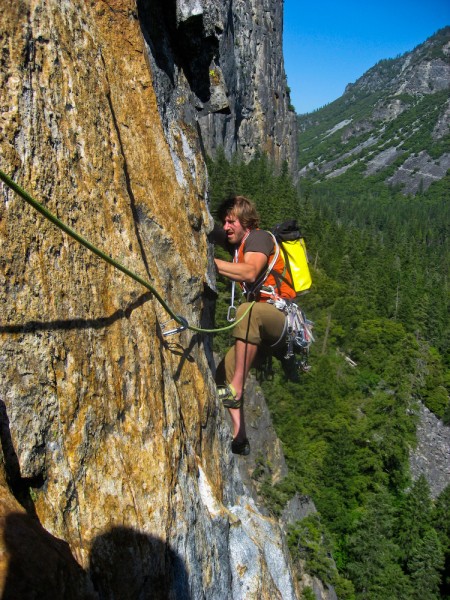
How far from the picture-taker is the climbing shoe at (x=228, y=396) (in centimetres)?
561

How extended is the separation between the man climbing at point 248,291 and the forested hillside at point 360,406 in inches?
61.8

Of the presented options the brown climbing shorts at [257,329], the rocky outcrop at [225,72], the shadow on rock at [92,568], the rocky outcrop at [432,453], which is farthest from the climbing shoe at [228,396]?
the rocky outcrop at [432,453]

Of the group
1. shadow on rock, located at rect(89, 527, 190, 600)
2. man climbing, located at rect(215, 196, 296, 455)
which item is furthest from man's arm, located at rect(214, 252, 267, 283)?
shadow on rock, located at rect(89, 527, 190, 600)

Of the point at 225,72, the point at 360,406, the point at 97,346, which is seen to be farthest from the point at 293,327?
the point at 225,72

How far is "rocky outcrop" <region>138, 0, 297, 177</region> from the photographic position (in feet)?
15.8

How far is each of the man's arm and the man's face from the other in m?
0.39

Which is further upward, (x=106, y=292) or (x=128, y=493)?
(x=106, y=292)

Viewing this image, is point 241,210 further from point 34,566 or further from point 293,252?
point 34,566

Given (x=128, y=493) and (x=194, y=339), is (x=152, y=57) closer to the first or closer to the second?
(x=194, y=339)

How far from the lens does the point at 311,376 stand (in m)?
36.0

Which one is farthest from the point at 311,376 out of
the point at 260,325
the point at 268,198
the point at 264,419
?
the point at 260,325

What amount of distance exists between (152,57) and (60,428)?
3578 millimetres

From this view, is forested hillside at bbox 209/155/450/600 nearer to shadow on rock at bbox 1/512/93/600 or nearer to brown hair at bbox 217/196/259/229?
brown hair at bbox 217/196/259/229

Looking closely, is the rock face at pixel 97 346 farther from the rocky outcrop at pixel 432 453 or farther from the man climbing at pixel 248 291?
the rocky outcrop at pixel 432 453
